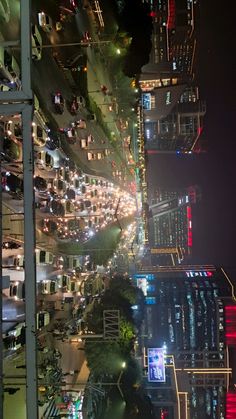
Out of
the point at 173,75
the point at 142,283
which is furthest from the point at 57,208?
the point at 142,283

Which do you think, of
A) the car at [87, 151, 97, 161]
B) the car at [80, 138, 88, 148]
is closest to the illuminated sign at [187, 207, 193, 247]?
the car at [87, 151, 97, 161]

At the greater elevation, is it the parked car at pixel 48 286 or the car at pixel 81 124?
the car at pixel 81 124

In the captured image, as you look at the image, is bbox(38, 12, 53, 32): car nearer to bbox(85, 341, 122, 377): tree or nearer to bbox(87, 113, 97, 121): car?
bbox(87, 113, 97, 121): car

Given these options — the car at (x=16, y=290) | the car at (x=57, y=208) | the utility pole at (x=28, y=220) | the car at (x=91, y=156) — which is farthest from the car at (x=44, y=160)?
the utility pole at (x=28, y=220)

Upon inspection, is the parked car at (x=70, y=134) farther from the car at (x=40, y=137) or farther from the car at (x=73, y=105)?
the car at (x=40, y=137)

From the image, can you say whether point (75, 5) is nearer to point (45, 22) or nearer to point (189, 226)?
point (45, 22)

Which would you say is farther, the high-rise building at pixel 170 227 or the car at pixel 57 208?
the high-rise building at pixel 170 227

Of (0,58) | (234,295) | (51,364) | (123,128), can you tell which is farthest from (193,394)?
(0,58)
